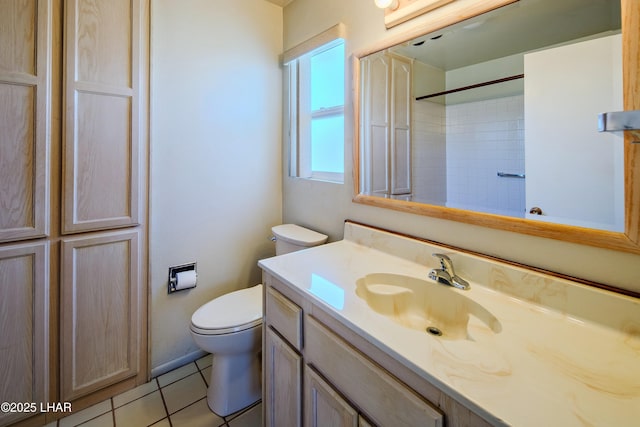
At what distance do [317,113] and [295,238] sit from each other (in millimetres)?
848

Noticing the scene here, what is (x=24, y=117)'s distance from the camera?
3.99ft

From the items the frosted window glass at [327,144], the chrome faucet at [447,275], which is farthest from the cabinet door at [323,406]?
the frosted window glass at [327,144]

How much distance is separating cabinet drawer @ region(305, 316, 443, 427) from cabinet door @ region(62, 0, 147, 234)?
1191mm

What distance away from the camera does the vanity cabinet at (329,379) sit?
2.01 feet

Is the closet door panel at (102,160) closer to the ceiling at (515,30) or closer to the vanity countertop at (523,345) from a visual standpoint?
the vanity countertop at (523,345)

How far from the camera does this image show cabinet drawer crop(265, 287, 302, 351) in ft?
3.22

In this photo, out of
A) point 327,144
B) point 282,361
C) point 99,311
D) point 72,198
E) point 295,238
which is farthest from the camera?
point 327,144

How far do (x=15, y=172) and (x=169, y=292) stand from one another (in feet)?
2.92

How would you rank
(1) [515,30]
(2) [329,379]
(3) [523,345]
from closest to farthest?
1. (3) [523,345]
2. (2) [329,379]
3. (1) [515,30]

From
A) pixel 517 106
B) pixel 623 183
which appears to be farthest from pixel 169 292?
pixel 623 183

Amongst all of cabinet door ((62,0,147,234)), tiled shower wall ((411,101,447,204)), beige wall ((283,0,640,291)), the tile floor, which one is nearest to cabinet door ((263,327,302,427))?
the tile floor

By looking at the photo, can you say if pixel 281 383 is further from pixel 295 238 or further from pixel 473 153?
pixel 473 153

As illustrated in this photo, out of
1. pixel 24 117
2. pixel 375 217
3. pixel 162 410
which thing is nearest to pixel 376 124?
pixel 375 217

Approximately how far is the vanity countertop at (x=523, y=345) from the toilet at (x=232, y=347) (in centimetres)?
49
